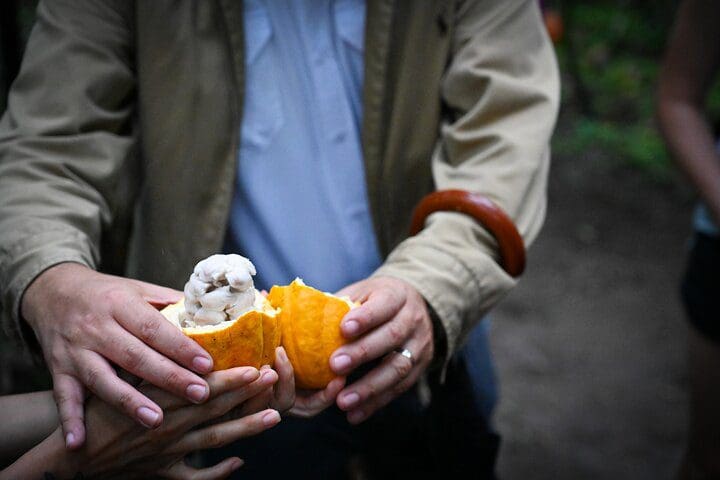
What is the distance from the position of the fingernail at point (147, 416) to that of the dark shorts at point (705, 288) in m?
1.65

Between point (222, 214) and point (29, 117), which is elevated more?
point (29, 117)

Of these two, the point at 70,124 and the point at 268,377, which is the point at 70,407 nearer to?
the point at 268,377

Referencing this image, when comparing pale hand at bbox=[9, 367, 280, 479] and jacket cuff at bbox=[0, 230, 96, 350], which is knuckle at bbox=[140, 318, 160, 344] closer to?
pale hand at bbox=[9, 367, 280, 479]

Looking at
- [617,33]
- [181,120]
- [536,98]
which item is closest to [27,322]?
[181,120]

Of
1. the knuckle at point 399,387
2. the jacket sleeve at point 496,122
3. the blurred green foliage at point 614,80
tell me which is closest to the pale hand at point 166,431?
the knuckle at point 399,387

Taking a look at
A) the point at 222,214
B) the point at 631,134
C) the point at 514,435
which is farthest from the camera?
the point at 631,134

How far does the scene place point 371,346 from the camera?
1213mm

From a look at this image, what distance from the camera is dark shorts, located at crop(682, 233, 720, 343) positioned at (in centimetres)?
205

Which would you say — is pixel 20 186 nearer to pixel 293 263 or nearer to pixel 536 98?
pixel 293 263

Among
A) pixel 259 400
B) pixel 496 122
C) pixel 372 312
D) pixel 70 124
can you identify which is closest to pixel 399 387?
pixel 372 312

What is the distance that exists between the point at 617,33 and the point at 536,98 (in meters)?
7.22

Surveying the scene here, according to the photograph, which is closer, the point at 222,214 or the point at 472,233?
Result: the point at 472,233

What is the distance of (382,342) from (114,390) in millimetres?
436

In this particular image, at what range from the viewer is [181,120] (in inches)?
58.9
